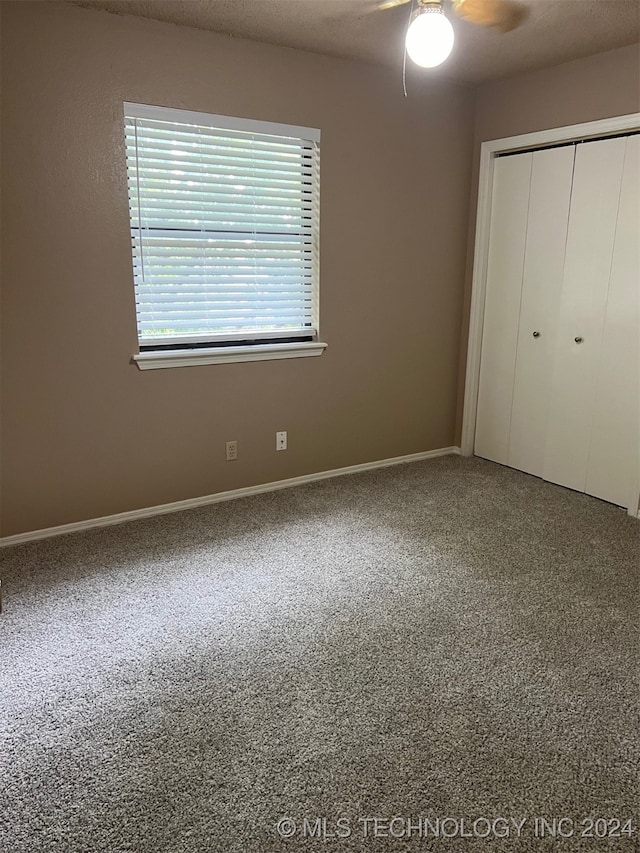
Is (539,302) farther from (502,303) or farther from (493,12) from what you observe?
(493,12)

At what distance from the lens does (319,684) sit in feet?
6.72

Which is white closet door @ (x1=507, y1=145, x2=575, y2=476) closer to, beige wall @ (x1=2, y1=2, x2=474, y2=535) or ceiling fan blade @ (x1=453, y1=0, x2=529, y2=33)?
beige wall @ (x1=2, y1=2, x2=474, y2=535)

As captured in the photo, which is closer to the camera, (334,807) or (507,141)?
→ (334,807)

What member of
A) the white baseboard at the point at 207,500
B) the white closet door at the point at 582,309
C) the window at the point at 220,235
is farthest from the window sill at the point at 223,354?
the white closet door at the point at 582,309

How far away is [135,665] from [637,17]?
3.41 meters

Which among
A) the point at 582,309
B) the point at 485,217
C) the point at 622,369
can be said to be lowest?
the point at 622,369

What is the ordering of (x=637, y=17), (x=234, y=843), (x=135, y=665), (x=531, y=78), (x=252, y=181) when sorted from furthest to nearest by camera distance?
(x=531, y=78), (x=252, y=181), (x=637, y=17), (x=135, y=665), (x=234, y=843)

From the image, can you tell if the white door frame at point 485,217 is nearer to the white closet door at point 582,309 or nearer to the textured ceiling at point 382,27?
the white closet door at point 582,309

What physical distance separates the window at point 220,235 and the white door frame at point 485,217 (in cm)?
120

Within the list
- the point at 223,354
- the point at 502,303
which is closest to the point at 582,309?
the point at 502,303

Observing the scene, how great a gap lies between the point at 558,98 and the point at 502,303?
3.94 ft

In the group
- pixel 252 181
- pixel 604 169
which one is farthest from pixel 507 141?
pixel 252 181

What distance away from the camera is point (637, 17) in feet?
8.76

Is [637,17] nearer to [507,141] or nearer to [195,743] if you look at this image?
[507,141]
